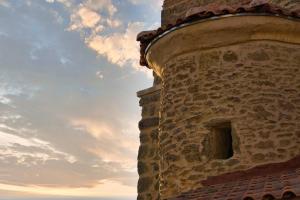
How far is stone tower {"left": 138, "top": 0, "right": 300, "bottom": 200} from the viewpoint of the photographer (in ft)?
18.1

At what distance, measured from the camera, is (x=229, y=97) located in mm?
5812

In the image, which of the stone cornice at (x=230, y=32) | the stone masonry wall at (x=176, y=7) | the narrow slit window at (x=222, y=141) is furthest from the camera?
the stone masonry wall at (x=176, y=7)

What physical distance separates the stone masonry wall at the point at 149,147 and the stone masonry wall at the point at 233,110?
1716 mm

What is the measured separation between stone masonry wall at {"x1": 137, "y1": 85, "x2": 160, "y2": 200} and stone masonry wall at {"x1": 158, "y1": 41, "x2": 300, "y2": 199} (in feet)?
5.63

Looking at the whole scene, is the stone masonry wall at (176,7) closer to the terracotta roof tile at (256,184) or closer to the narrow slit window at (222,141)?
the narrow slit window at (222,141)

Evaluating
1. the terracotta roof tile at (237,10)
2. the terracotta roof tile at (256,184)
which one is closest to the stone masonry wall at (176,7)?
the terracotta roof tile at (237,10)

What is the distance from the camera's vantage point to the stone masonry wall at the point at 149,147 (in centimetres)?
783

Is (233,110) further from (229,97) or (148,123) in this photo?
(148,123)

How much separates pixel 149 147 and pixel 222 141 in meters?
2.55

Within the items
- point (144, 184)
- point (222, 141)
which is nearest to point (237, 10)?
point (222, 141)

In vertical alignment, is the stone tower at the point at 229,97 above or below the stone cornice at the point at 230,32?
below

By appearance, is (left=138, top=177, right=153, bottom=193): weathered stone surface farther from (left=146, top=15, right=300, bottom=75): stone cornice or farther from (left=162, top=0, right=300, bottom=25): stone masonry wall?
(left=162, top=0, right=300, bottom=25): stone masonry wall

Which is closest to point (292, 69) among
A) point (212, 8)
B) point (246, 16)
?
point (246, 16)

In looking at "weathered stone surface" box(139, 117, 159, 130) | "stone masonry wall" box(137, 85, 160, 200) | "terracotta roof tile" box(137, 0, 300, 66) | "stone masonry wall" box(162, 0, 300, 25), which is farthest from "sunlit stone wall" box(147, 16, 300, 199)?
"stone masonry wall" box(162, 0, 300, 25)
